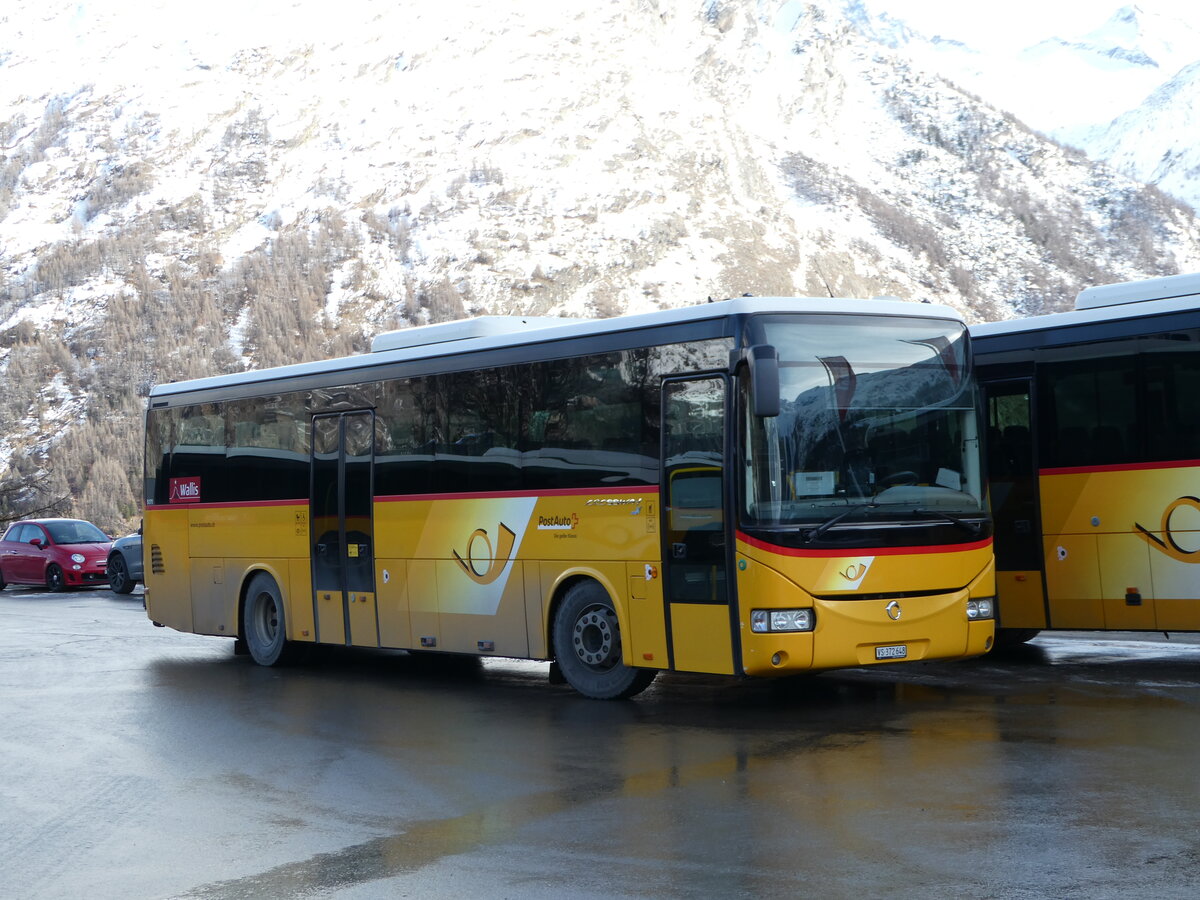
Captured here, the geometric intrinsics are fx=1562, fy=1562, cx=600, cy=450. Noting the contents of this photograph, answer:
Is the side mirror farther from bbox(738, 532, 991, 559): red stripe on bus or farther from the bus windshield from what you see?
bbox(738, 532, 991, 559): red stripe on bus

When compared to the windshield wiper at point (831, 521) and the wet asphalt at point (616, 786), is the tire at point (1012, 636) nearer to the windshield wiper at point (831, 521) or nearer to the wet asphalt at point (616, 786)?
the wet asphalt at point (616, 786)

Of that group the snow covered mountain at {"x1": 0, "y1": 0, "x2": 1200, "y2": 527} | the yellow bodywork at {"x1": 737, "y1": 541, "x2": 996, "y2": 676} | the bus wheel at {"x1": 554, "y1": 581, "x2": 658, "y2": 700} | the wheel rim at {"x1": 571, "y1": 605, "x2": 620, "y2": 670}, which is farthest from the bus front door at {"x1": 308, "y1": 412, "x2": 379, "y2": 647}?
the snow covered mountain at {"x1": 0, "y1": 0, "x2": 1200, "y2": 527}

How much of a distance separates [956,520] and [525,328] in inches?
178

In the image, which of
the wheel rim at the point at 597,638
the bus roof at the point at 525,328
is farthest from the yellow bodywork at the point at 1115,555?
the wheel rim at the point at 597,638

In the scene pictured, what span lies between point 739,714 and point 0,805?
17.4 feet

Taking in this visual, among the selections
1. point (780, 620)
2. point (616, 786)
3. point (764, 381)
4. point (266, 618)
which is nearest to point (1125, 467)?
point (780, 620)

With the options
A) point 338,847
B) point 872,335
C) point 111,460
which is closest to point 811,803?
point 338,847

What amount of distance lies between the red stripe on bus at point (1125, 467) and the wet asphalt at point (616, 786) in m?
1.78

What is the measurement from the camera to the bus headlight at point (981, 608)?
11.6 m

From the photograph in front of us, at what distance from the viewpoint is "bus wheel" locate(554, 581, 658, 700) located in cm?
1224

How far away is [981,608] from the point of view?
11.6m

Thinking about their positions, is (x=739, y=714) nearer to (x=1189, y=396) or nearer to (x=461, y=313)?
(x=1189, y=396)

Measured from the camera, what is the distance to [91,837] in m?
7.92

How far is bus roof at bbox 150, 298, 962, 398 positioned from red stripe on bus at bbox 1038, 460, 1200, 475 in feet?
6.04
